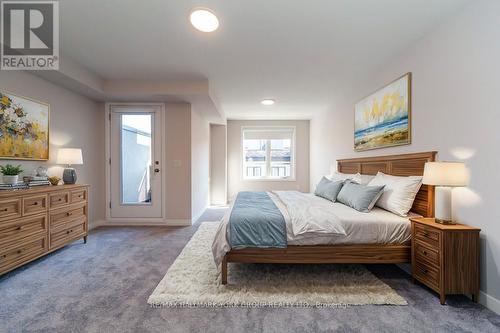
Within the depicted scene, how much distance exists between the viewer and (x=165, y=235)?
3463 millimetres

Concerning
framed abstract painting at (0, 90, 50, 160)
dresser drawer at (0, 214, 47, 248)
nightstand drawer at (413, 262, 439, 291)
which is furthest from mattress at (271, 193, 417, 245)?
framed abstract painting at (0, 90, 50, 160)

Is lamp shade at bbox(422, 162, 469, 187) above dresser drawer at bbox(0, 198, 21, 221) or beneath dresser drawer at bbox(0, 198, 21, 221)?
above

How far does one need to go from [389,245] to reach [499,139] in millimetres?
1148

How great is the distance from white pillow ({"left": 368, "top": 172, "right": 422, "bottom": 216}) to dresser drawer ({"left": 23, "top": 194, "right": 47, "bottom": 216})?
379 cm

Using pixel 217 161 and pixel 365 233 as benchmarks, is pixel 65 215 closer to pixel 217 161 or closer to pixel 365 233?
pixel 365 233

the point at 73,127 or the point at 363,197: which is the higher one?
the point at 73,127

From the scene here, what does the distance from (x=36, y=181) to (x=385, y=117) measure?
4366mm

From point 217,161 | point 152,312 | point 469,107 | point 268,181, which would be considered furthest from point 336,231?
point 217,161

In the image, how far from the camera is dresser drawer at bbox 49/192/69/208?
2602 mm

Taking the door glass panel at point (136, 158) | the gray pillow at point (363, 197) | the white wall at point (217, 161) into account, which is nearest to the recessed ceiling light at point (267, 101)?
the white wall at point (217, 161)

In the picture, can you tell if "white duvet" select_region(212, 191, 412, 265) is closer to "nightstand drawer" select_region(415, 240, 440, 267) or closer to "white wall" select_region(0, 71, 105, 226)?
"nightstand drawer" select_region(415, 240, 440, 267)

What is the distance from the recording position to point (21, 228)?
7.30 ft

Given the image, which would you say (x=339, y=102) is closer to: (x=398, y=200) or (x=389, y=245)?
(x=398, y=200)

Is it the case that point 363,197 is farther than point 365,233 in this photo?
Yes
